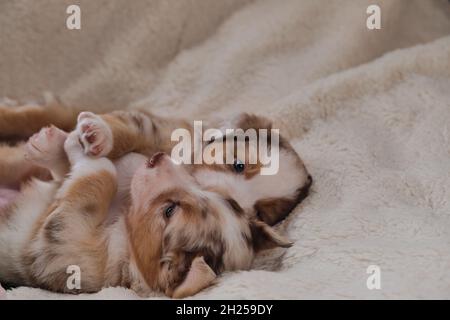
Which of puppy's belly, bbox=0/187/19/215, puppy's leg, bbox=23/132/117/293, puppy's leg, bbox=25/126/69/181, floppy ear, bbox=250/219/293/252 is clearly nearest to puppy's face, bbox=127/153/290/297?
floppy ear, bbox=250/219/293/252

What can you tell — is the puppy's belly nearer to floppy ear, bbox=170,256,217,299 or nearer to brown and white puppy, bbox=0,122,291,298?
brown and white puppy, bbox=0,122,291,298

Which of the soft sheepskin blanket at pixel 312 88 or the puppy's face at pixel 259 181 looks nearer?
the soft sheepskin blanket at pixel 312 88

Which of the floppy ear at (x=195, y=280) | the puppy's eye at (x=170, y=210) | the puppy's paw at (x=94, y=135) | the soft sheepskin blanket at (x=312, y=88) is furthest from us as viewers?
the puppy's paw at (x=94, y=135)

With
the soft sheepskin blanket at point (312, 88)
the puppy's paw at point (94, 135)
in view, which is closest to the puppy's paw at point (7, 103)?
the soft sheepskin blanket at point (312, 88)

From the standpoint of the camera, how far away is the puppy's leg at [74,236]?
76.7 inches

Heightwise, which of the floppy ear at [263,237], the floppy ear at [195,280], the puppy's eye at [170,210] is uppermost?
the puppy's eye at [170,210]

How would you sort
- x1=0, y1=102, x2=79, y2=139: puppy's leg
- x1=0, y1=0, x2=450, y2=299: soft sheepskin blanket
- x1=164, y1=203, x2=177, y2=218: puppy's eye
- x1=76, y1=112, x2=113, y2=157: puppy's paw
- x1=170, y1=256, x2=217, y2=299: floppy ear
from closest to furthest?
x1=170, y1=256, x2=217, y2=299: floppy ear → x1=164, y1=203, x2=177, y2=218: puppy's eye → x1=0, y1=0, x2=450, y2=299: soft sheepskin blanket → x1=76, y1=112, x2=113, y2=157: puppy's paw → x1=0, y1=102, x2=79, y2=139: puppy's leg

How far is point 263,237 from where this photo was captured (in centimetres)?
206

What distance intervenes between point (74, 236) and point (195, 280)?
436mm

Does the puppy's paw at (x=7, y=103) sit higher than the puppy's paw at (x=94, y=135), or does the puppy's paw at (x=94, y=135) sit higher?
the puppy's paw at (x=7, y=103)

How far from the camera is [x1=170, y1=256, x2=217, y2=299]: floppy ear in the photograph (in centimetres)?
180

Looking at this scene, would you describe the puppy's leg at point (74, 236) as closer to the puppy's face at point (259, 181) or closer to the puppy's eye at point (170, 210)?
the puppy's eye at point (170, 210)

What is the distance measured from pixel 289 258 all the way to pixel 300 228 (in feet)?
0.56

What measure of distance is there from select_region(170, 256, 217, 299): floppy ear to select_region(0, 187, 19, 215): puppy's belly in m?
0.73
